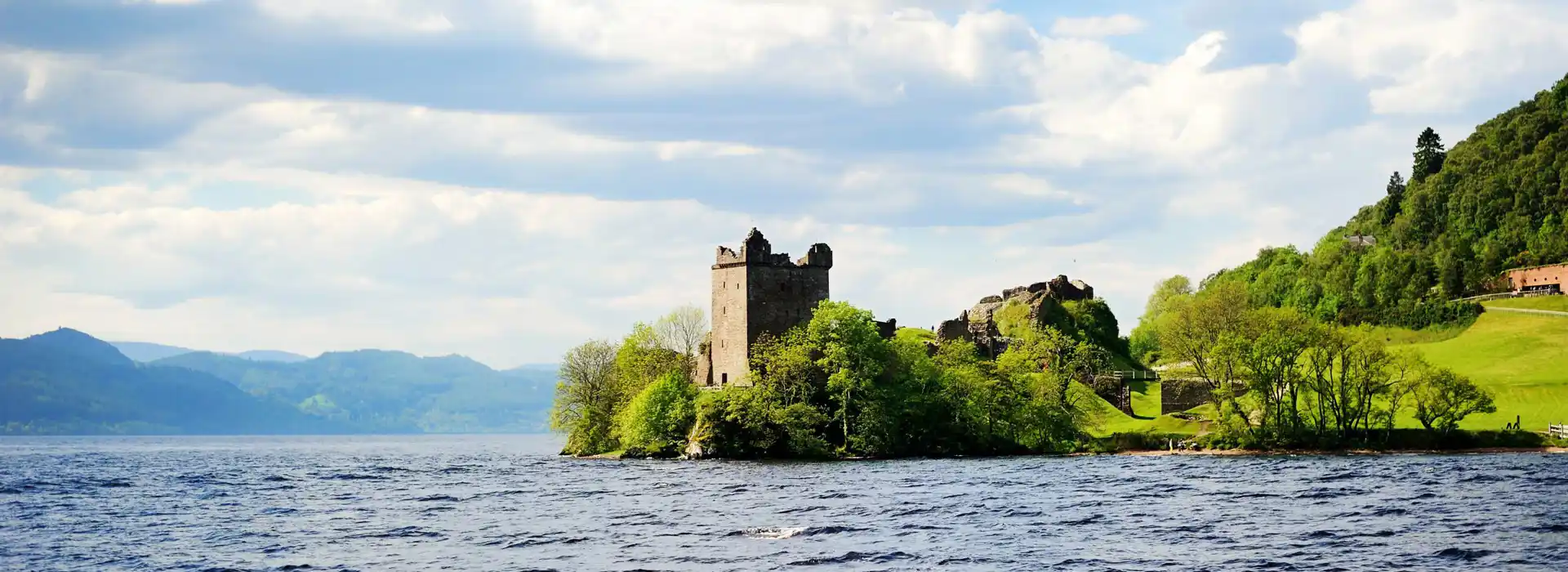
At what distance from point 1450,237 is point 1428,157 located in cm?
2849

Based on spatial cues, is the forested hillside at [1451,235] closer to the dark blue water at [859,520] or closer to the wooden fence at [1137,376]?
the wooden fence at [1137,376]

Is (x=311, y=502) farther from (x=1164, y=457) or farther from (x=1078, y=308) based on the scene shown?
(x=1078, y=308)

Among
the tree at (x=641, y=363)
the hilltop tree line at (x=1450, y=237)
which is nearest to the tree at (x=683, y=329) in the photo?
the tree at (x=641, y=363)

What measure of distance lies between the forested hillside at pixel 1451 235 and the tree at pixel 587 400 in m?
77.7

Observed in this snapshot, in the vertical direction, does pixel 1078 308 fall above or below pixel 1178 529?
above

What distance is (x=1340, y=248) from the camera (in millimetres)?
172125

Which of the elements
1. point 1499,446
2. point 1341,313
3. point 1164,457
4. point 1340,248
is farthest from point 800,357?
point 1340,248

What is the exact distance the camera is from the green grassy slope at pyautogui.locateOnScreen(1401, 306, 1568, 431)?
89.6 m

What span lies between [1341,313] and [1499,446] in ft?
225

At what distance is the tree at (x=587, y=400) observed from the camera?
108562mm

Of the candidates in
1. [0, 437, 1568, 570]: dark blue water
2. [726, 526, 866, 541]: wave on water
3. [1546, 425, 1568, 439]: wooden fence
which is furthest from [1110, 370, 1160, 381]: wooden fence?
[726, 526, 866, 541]: wave on water

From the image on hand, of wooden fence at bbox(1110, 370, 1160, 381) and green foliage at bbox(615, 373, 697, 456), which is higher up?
wooden fence at bbox(1110, 370, 1160, 381)

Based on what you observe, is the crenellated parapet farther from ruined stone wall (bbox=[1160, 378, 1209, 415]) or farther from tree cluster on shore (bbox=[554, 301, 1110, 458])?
ruined stone wall (bbox=[1160, 378, 1209, 415])

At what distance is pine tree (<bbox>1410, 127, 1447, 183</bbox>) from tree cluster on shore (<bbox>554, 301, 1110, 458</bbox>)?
352ft
